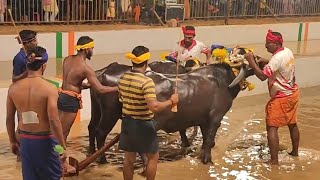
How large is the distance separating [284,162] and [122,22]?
10.9 m

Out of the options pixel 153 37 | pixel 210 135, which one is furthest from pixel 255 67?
pixel 153 37

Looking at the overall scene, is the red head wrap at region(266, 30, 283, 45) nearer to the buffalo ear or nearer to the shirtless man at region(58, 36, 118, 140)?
the buffalo ear

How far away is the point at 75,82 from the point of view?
24.2 feet

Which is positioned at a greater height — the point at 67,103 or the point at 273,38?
the point at 273,38

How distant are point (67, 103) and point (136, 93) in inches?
52.7

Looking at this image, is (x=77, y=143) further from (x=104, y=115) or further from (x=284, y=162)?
(x=284, y=162)

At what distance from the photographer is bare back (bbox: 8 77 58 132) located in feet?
17.7

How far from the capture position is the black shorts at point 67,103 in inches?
291

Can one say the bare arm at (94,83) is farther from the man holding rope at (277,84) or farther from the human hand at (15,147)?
the man holding rope at (277,84)

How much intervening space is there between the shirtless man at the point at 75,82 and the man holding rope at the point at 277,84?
89.1 inches

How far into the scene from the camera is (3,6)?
50.6 feet

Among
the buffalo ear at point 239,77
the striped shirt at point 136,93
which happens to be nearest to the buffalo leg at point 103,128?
the striped shirt at point 136,93

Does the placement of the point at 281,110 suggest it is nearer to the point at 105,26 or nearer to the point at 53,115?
the point at 53,115

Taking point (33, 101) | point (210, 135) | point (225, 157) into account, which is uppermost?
point (33, 101)
